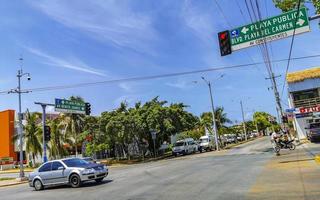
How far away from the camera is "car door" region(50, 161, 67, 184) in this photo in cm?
1850

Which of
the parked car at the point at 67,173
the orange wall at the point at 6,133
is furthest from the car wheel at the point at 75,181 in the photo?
the orange wall at the point at 6,133

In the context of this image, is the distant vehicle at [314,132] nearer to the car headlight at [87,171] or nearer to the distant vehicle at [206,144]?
the distant vehicle at [206,144]

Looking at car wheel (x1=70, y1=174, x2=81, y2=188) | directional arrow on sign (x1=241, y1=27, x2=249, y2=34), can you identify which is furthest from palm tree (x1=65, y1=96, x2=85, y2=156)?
directional arrow on sign (x1=241, y1=27, x2=249, y2=34)

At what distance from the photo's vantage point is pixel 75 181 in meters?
18.1

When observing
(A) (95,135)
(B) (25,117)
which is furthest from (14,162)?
(A) (95,135)

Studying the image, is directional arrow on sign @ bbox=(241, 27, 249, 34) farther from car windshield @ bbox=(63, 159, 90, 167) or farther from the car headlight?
car windshield @ bbox=(63, 159, 90, 167)

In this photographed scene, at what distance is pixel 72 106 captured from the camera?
32.8m

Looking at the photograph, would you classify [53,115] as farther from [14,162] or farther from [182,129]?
[182,129]

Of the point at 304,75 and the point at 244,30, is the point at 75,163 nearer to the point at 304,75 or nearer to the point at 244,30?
the point at 244,30

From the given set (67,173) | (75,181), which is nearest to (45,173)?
(67,173)

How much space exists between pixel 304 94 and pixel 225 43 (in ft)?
116

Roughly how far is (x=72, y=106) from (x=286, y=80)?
98.6 feet

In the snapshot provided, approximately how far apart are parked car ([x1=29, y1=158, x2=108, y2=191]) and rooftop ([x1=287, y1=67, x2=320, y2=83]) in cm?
3688

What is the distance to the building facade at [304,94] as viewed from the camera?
47156 millimetres
